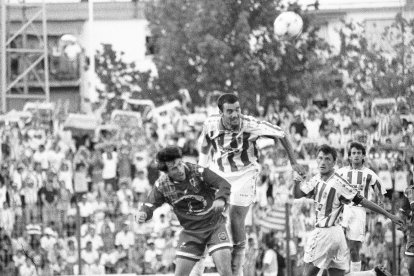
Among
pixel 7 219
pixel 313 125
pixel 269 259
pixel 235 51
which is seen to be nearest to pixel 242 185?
pixel 269 259

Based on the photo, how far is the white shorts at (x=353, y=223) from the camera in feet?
68.1

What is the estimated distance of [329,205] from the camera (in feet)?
59.9

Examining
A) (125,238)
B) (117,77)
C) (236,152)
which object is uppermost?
(117,77)

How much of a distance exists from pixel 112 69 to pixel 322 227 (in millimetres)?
33732

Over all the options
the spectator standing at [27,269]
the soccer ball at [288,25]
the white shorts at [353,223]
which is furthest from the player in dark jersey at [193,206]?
the soccer ball at [288,25]

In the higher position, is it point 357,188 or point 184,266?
point 357,188

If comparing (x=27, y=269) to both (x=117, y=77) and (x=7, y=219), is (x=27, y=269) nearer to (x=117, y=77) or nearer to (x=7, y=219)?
(x=7, y=219)

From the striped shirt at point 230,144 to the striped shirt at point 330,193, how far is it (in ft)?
2.70

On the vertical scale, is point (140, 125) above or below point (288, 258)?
above

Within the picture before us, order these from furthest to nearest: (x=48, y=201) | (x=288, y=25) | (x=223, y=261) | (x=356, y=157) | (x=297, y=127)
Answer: (x=288, y=25), (x=297, y=127), (x=48, y=201), (x=356, y=157), (x=223, y=261)

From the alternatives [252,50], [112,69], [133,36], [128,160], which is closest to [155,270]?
[128,160]

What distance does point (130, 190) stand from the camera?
28.9 metres

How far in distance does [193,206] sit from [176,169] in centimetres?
61

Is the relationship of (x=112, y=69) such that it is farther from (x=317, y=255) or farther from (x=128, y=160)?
(x=317, y=255)
